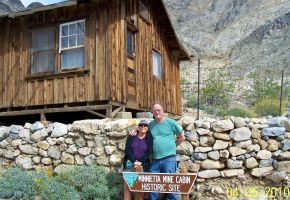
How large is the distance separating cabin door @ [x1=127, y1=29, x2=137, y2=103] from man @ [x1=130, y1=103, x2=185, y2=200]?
16.4 feet

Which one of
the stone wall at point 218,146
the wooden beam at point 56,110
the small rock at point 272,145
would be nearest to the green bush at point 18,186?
the stone wall at point 218,146

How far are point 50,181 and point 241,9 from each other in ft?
188

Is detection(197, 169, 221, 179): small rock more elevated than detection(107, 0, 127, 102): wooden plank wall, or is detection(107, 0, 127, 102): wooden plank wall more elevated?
detection(107, 0, 127, 102): wooden plank wall

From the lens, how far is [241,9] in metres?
60.4

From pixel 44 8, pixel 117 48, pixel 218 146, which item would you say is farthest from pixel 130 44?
pixel 218 146

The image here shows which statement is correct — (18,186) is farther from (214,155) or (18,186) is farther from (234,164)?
(234,164)

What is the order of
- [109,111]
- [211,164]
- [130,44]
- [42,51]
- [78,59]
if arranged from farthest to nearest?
1. [130,44]
2. [42,51]
3. [78,59]
4. [109,111]
5. [211,164]

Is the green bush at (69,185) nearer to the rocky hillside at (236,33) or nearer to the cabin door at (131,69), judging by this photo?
the cabin door at (131,69)

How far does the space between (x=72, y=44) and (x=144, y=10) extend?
10.6 ft

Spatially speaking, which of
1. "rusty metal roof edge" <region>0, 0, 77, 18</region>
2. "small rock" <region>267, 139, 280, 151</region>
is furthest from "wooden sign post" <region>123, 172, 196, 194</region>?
"rusty metal roof edge" <region>0, 0, 77, 18</region>

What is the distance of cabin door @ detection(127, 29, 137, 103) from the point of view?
12.1 meters

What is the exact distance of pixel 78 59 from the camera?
11.7 metres

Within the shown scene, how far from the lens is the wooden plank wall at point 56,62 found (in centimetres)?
1140

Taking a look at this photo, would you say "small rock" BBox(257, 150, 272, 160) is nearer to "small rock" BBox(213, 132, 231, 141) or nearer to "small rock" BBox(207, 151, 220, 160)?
"small rock" BBox(213, 132, 231, 141)
